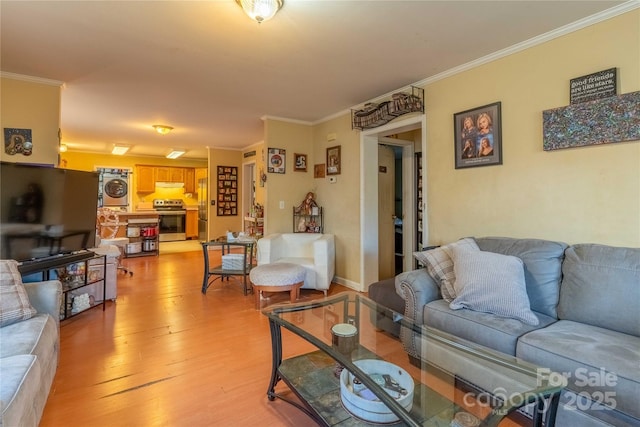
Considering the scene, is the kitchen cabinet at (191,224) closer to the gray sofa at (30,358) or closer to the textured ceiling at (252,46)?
the textured ceiling at (252,46)

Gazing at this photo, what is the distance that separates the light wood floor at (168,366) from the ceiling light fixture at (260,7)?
2296mm

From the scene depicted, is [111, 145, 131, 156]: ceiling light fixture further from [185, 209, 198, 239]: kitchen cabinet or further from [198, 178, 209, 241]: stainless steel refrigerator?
[185, 209, 198, 239]: kitchen cabinet

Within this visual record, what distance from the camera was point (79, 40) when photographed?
7.79 feet

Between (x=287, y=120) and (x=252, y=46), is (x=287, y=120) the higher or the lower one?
the higher one

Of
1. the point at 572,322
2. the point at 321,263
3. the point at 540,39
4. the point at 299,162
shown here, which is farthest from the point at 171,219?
the point at 572,322

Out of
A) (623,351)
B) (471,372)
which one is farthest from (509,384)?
(623,351)

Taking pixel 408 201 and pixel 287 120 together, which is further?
pixel 287 120

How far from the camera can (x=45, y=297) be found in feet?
6.41

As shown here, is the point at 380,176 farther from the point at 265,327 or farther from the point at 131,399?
the point at 131,399

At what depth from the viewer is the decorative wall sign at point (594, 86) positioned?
6.45 ft

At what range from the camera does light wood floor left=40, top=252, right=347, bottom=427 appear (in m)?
1.65

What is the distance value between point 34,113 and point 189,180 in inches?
233

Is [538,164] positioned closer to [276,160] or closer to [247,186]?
[276,160]

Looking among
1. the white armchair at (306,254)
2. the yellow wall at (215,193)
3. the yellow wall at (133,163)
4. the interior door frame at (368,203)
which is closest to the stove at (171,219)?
the yellow wall at (133,163)
